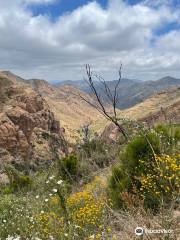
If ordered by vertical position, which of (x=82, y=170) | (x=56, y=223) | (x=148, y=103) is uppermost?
(x=56, y=223)

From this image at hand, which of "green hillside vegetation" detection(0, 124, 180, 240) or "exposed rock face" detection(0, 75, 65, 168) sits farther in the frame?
"exposed rock face" detection(0, 75, 65, 168)

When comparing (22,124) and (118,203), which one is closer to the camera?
(118,203)

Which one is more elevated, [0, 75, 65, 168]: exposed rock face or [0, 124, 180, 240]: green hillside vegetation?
[0, 124, 180, 240]: green hillside vegetation

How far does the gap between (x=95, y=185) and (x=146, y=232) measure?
13.7ft

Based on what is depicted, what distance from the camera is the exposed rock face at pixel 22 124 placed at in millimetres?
39625

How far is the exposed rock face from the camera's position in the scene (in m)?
39.6

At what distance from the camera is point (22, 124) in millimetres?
44219

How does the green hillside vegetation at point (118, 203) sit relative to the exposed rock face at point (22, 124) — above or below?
above

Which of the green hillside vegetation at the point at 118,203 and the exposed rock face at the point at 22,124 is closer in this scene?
the green hillside vegetation at the point at 118,203

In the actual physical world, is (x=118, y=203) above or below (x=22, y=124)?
above

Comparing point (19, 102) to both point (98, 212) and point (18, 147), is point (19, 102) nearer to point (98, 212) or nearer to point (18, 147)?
point (18, 147)

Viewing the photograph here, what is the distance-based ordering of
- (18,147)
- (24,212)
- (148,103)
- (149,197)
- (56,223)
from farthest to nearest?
(148,103) → (18,147) → (24,212) → (149,197) → (56,223)

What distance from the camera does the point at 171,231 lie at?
3.58 metres

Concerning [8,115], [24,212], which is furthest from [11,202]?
[8,115]
